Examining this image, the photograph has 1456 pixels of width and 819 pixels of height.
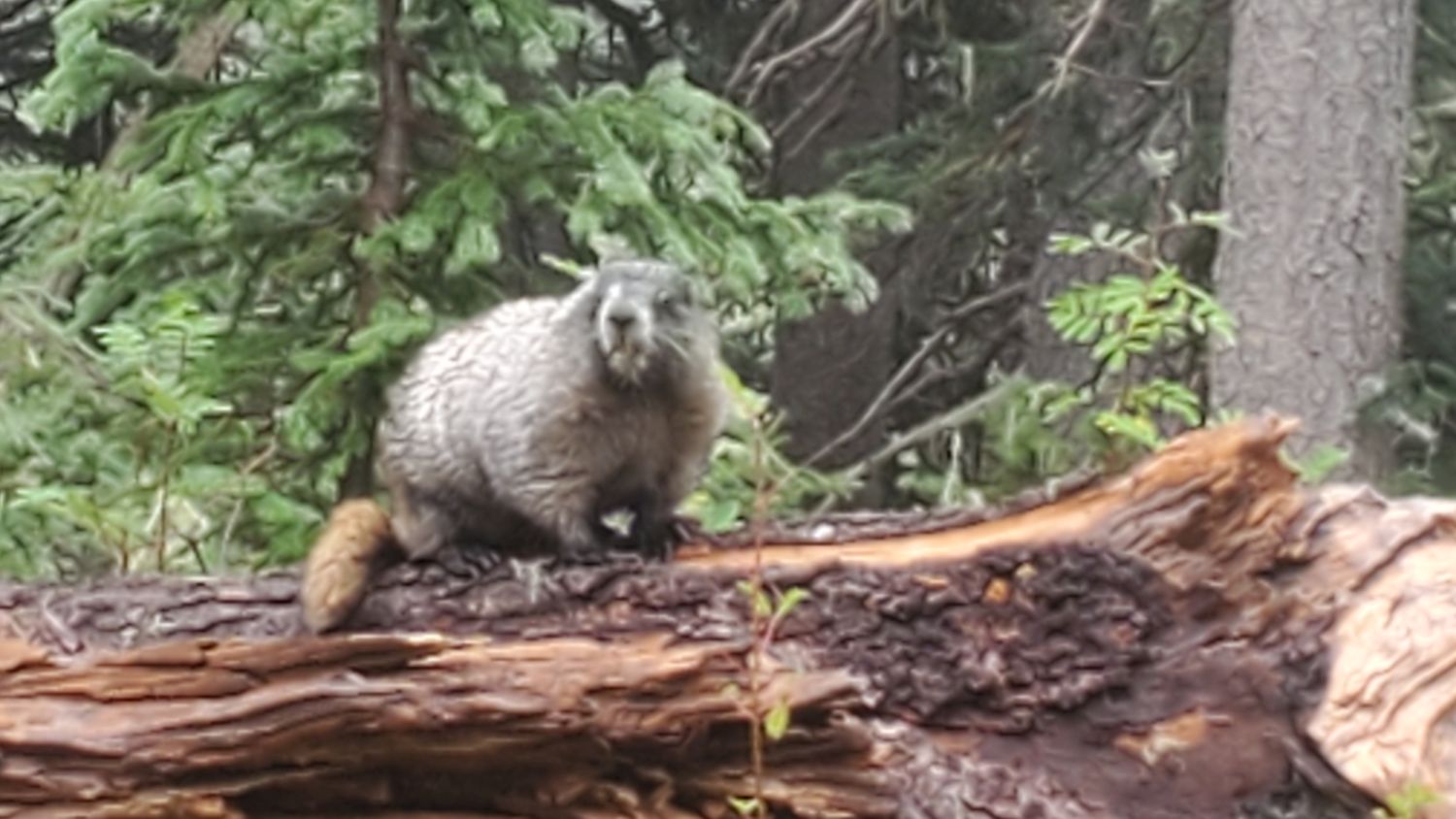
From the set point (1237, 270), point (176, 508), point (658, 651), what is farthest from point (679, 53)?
point (658, 651)

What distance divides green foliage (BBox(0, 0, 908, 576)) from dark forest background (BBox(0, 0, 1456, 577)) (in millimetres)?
16

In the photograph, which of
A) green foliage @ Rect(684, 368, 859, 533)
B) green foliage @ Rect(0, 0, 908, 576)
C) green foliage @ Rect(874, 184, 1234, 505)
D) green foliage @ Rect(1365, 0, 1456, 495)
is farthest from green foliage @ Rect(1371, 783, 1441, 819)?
green foliage @ Rect(1365, 0, 1456, 495)

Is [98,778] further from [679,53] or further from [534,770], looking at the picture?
[679,53]

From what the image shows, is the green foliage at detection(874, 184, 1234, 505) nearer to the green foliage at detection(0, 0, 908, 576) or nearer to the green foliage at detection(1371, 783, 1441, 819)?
the green foliage at detection(0, 0, 908, 576)

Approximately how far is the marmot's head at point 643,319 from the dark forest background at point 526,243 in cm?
28

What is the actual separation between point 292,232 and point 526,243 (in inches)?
83.5

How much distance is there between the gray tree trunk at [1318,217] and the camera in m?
9.99

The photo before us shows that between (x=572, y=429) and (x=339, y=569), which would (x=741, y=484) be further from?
(x=339, y=569)

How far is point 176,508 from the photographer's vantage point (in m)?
8.25

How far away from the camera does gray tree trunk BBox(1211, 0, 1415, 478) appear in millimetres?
9992

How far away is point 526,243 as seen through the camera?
10.6 meters

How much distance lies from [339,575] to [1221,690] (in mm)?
2075

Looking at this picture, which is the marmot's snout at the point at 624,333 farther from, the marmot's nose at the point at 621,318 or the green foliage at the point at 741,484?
the green foliage at the point at 741,484

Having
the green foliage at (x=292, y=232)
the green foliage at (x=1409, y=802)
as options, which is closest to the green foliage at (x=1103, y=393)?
the green foliage at (x=292, y=232)
